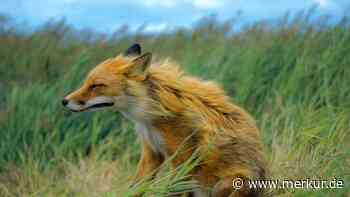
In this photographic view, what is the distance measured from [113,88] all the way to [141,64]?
0.81 ft

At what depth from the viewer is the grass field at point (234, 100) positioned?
597 cm

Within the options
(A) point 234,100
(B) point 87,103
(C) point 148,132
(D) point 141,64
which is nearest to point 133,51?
(D) point 141,64

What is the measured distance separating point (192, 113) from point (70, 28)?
25.6ft

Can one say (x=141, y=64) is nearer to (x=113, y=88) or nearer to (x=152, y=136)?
(x=113, y=88)

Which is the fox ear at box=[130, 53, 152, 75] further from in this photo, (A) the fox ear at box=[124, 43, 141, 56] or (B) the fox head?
(A) the fox ear at box=[124, 43, 141, 56]

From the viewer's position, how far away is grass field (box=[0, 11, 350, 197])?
5.97 meters

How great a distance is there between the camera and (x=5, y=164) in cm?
720

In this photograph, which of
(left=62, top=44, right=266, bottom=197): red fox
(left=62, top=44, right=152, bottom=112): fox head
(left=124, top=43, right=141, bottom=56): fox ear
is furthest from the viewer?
(left=124, top=43, right=141, bottom=56): fox ear

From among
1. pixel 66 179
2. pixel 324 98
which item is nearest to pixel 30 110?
pixel 66 179

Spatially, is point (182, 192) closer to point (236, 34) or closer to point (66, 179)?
point (66, 179)

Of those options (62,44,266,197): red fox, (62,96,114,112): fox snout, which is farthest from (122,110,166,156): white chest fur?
(62,96,114,112): fox snout

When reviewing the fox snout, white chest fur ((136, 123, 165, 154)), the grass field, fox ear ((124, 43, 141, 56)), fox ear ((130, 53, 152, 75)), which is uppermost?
fox ear ((124, 43, 141, 56))

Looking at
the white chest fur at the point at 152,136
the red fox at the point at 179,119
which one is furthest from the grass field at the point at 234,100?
the white chest fur at the point at 152,136

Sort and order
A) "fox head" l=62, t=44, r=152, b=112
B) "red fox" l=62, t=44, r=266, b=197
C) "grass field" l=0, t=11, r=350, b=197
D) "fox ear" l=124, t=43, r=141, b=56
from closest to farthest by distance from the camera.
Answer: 1. "red fox" l=62, t=44, r=266, b=197
2. "fox head" l=62, t=44, r=152, b=112
3. "fox ear" l=124, t=43, r=141, b=56
4. "grass field" l=0, t=11, r=350, b=197
